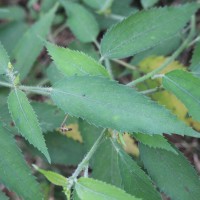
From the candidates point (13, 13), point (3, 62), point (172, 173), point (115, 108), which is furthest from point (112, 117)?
point (13, 13)

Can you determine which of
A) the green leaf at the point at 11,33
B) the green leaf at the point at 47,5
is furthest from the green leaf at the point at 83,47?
the green leaf at the point at 11,33

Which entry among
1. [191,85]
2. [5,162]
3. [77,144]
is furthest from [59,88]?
[77,144]

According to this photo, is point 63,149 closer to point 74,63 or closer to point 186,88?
point 74,63

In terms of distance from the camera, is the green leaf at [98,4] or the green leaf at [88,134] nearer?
the green leaf at [88,134]

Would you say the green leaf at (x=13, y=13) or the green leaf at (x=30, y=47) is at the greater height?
the green leaf at (x=13, y=13)

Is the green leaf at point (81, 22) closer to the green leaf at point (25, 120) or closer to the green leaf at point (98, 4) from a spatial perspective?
the green leaf at point (98, 4)

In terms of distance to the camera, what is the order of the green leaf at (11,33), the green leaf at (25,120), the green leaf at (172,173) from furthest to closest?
the green leaf at (11,33), the green leaf at (172,173), the green leaf at (25,120)

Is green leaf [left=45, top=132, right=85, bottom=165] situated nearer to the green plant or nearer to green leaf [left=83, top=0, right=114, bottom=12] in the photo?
the green plant

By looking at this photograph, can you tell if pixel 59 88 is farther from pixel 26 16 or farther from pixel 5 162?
pixel 26 16

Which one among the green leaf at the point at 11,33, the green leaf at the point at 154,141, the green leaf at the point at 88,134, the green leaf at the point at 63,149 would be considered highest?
the green leaf at the point at 11,33

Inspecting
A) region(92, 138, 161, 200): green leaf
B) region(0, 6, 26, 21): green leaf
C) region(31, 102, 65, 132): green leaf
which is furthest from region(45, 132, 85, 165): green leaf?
region(0, 6, 26, 21): green leaf
